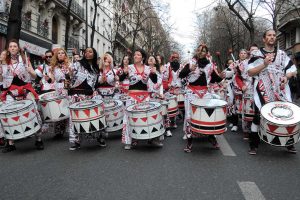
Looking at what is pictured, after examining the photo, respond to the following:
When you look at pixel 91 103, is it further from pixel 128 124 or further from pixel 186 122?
pixel 186 122

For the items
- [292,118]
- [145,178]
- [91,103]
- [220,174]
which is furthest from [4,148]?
[292,118]

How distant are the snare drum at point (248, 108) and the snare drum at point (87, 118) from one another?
3.29 meters

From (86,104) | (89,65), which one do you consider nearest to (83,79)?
(89,65)

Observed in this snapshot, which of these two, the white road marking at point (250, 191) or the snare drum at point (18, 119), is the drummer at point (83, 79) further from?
the white road marking at point (250, 191)

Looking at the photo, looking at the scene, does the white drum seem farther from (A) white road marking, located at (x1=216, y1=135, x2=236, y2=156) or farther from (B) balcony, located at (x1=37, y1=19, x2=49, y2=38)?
(B) balcony, located at (x1=37, y1=19, x2=49, y2=38)

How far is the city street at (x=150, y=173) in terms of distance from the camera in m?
4.09

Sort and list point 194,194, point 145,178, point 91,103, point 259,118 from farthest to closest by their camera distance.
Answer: point 91,103 < point 259,118 < point 145,178 < point 194,194

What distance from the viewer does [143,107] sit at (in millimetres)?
6402

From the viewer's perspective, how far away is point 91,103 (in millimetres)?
6484

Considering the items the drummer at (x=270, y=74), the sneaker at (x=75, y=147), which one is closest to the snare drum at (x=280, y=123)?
the drummer at (x=270, y=74)

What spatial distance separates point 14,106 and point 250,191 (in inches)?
169

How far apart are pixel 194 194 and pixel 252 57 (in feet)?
9.80

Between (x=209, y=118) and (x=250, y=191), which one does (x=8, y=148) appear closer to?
(x=209, y=118)

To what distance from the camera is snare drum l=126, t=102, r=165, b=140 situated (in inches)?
244
